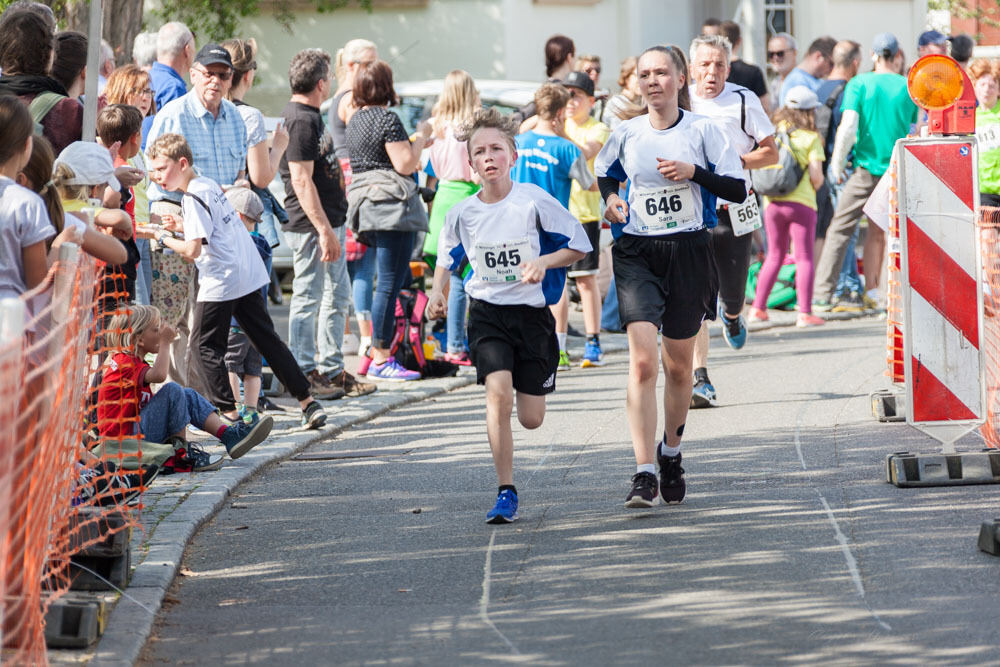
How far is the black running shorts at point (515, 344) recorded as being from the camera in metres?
7.32

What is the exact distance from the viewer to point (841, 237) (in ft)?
50.2

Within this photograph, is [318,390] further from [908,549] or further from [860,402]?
[908,549]

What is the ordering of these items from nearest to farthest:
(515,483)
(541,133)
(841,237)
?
(515,483)
(541,133)
(841,237)

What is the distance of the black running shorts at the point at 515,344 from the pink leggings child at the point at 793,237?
24.0ft

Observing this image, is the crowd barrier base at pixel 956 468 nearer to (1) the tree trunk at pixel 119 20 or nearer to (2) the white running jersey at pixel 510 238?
(2) the white running jersey at pixel 510 238

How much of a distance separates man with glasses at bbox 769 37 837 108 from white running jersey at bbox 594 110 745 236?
928 cm

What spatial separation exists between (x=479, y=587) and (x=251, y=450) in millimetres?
3287

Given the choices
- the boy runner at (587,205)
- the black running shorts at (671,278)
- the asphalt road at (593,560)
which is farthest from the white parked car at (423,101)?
the black running shorts at (671,278)

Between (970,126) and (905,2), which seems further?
(905,2)

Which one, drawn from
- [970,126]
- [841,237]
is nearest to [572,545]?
[970,126]

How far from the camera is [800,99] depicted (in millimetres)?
14586

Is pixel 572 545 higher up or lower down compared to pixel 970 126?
lower down

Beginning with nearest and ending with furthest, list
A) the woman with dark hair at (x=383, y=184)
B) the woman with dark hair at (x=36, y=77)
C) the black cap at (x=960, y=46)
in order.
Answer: the woman with dark hair at (x=36, y=77)
the woman with dark hair at (x=383, y=184)
the black cap at (x=960, y=46)

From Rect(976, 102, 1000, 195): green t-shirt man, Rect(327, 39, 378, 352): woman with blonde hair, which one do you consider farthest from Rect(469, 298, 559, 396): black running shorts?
Rect(976, 102, 1000, 195): green t-shirt man
